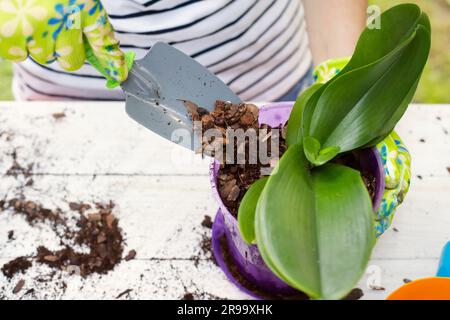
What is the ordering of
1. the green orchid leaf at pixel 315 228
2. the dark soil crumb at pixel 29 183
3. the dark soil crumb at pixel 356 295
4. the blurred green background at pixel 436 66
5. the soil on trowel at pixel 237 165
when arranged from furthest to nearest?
the blurred green background at pixel 436 66 → the dark soil crumb at pixel 29 183 → the dark soil crumb at pixel 356 295 → the soil on trowel at pixel 237 165 → the green orchid leaf at pixel 315 228

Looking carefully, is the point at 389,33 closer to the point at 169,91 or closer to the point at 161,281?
the point at 169,91

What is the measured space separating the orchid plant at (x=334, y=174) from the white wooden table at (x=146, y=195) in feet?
0.73

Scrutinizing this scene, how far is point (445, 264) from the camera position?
1.91 feet

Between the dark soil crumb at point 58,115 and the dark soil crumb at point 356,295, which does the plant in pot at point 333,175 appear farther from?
the dark soil crumb at point 58,115

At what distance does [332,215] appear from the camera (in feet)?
1.34

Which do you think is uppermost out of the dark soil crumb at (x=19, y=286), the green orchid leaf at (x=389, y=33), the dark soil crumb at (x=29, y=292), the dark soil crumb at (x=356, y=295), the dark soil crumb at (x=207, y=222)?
the green orchid leaf at (x=389, y=33)

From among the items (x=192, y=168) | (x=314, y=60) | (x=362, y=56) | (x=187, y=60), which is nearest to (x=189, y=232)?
(x=192, y=168)


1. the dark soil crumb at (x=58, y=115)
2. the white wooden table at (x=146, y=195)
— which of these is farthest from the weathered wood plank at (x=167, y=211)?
the dark soil crumb at (x=58, y=115)

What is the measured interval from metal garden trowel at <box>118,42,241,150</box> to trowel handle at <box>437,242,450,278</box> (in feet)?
1.03

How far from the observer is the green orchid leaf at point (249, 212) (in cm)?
44

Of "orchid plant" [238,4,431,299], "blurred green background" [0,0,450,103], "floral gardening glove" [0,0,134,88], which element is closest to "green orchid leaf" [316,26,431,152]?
"orchid plant" [238,4,431,299]

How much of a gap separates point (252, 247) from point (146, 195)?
251mm

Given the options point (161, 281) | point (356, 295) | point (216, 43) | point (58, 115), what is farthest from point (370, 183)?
point (58, 115)

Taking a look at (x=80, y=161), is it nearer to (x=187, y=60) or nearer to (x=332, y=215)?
(x=187, y=60)
